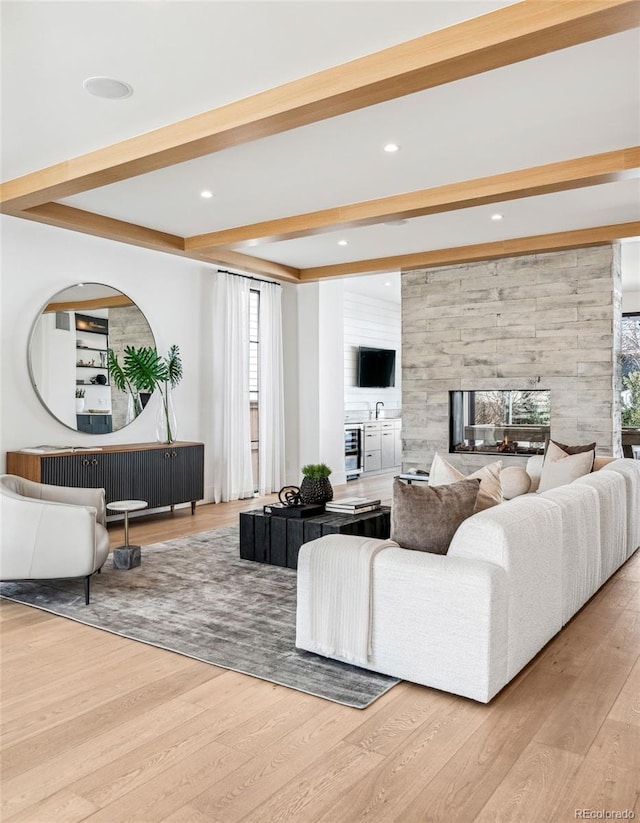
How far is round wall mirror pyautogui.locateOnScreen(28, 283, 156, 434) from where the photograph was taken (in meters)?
5.76

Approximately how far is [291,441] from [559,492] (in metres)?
5.41

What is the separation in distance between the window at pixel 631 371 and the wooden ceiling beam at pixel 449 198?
743 centimetres

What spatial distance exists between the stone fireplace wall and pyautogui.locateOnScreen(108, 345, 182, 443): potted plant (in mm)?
2861

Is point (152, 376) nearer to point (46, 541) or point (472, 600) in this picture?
point (46, 541)

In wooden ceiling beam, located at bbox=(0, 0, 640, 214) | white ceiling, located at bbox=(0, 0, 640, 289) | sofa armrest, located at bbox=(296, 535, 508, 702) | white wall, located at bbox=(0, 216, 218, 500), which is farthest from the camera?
white wall, located at bbox=(0, 216, 218, 500)

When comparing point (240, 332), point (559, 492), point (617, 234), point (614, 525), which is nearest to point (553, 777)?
point (559, 492)

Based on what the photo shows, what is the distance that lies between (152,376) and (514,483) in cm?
356

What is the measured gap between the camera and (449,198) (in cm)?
502

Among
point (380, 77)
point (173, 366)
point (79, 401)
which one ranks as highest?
point (380, 77)

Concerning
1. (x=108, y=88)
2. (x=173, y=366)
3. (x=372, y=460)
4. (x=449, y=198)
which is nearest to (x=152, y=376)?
(x=173, y=366)

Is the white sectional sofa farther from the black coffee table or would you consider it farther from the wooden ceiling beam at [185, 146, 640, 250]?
the wooden ceiling beam at [185, 146, 640, 250]

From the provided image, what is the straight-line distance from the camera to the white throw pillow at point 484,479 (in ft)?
11.1

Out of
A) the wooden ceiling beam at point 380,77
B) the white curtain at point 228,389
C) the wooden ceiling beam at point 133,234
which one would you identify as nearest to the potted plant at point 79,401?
the wooden ceiling beam at point 133,234

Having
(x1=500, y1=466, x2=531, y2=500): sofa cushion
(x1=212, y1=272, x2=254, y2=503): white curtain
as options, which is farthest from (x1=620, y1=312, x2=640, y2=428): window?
(x1=212, y1=272, x2=254, y2=503): white curtain
